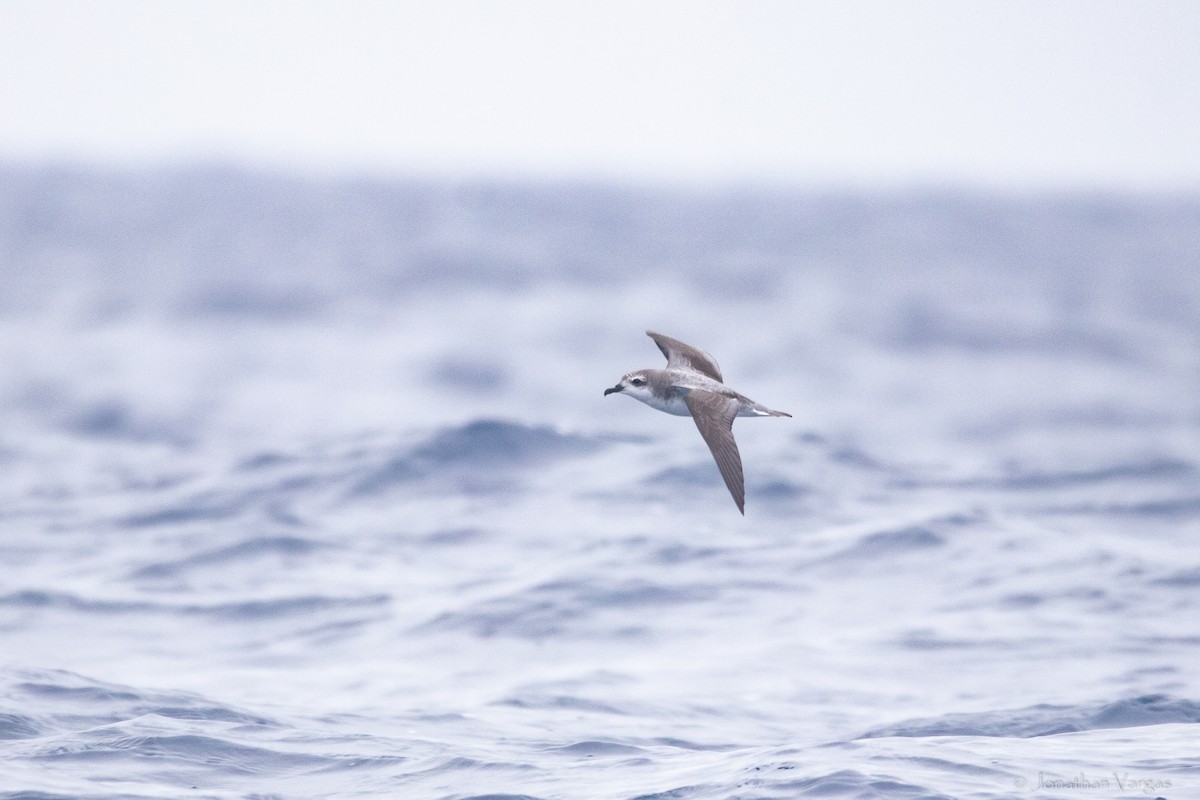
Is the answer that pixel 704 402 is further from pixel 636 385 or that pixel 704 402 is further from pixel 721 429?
pixel 636 385

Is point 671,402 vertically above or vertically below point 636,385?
below

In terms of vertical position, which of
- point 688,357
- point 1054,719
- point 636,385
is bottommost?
point 1054,719

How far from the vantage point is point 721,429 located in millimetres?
11047

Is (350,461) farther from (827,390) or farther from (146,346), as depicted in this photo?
(146,346)

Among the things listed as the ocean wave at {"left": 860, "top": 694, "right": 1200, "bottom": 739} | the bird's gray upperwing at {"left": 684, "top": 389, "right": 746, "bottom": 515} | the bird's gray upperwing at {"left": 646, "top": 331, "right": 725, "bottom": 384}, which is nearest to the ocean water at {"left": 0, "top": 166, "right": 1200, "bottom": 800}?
the ocean wave at {"left": 860, "top": 694, "right": 1200, "bottom": 739}

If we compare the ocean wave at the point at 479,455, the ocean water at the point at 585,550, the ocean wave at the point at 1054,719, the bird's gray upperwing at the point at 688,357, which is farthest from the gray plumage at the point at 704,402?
the ocean wave at the point at 479,455

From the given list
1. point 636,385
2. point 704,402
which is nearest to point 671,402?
point 636,385

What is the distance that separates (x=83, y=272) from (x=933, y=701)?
149 ft

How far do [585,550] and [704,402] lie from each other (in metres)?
8.79

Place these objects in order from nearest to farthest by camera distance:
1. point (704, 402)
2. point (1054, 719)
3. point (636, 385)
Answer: point (704, 402) → point (636, 385) → point (1054, 719)

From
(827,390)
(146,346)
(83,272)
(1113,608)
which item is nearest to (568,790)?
(1113,608)

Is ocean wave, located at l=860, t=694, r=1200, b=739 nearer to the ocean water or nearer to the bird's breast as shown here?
the ocean water

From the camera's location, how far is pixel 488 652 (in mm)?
16641

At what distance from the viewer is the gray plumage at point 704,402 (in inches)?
422
